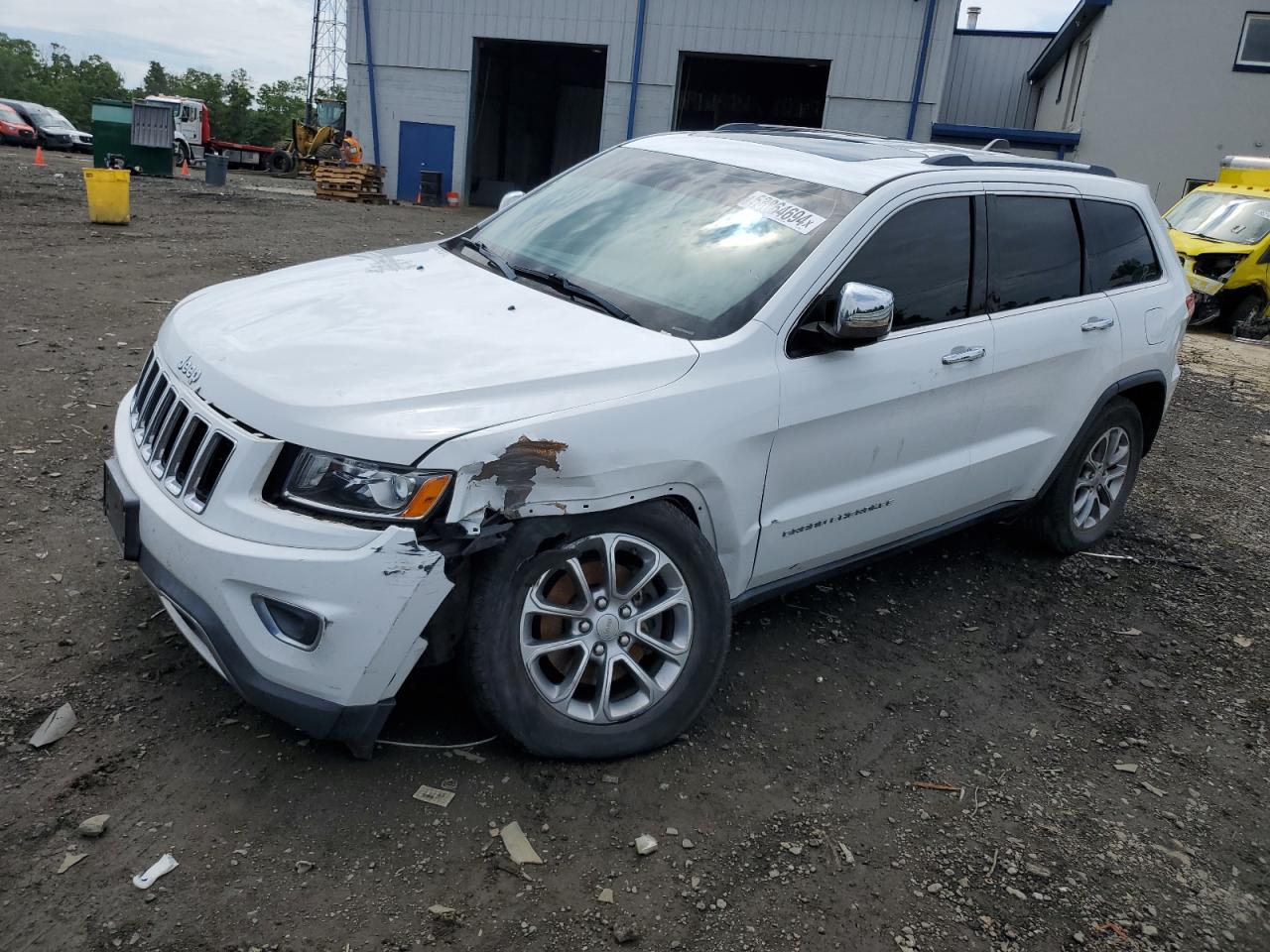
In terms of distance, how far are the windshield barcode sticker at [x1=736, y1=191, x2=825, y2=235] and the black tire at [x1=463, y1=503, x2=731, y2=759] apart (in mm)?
1175

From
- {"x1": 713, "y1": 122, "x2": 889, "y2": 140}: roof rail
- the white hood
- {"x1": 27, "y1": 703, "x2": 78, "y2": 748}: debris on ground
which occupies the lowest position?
{"x1": 27, "y1": 703, "x2": 78, "y2": 748}: debris on ground

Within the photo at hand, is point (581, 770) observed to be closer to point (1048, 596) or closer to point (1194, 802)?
point (1194, 802)

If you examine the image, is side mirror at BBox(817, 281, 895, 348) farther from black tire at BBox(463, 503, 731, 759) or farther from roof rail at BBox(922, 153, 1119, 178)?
roof rail at BBox(922, 153, 1119, 178)

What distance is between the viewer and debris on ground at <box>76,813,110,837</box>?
264cm

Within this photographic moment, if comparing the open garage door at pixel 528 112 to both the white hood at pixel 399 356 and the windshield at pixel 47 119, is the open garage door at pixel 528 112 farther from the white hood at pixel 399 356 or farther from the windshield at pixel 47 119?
the white hood at pixel 399 356

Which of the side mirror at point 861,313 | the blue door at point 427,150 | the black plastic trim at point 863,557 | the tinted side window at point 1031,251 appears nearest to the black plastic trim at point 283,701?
the black plastic trim at point 863,557

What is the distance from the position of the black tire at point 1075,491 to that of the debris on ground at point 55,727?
4.13 metres

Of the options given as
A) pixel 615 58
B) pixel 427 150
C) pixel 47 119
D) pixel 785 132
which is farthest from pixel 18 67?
pixel 785 132

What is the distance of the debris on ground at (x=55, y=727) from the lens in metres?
2.97

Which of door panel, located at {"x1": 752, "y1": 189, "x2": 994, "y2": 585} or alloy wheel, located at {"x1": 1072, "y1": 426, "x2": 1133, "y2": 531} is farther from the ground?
door panel, located at {"x1": 752, "y1": 189, "x2": 994, "y2": 585}

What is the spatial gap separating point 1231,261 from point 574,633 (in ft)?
49.5

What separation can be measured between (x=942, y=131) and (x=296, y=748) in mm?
26959

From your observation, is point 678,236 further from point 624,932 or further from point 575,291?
point 624,932

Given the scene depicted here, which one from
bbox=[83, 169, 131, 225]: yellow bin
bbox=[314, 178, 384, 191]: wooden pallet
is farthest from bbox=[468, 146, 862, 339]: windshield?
bbox=[314, 178, 384, 191]: wooden pallet
